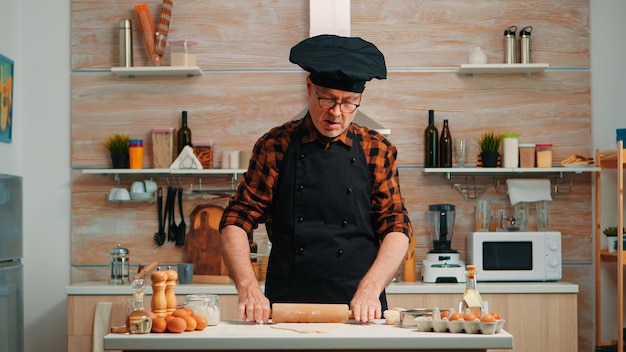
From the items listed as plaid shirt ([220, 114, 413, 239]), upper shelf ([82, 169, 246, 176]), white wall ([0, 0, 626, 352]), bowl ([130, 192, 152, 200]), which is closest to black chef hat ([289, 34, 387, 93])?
plaid shirt ([220, 114, 413, 239])

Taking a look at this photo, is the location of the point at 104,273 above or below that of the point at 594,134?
below

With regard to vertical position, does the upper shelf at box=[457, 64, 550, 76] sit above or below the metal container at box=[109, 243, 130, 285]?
above

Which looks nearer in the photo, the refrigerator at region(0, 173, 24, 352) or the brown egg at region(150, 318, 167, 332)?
the brown egg at region(150, 318, 167, 332)

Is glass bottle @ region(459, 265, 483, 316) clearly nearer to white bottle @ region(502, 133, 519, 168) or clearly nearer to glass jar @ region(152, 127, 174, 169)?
white bottle @ region(502, 133, 519, 168)

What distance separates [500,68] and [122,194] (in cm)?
222

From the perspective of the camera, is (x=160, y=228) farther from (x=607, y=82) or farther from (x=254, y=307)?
(x=254, y=307)

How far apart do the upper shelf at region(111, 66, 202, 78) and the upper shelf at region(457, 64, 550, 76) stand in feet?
4.93

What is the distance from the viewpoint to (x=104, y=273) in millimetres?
5258

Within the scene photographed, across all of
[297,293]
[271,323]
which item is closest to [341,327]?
[271,323]

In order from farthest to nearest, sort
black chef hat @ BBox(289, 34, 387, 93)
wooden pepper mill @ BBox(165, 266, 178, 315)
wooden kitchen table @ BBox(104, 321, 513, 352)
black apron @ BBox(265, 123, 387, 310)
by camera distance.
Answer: black apron @ BBox(265, 123, 387, 310) < black chef hat @ BBox(289, 34, 387, 93) < wooden pepper mill @ BBox(165, 266, 178, 315) < wooden kitchen table @ BBox(104, 321, 513, 352)

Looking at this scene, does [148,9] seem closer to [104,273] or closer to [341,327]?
[104,273]

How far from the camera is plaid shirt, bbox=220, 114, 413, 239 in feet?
8.92

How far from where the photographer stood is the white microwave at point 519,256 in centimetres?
497

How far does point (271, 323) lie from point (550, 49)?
3.41 meters
